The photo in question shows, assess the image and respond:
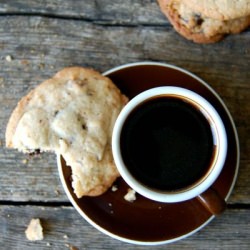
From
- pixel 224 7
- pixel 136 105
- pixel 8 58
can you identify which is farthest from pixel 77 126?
pixel 224 7

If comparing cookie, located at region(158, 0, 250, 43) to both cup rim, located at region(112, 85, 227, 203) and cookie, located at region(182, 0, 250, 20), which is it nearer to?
cookie, located at region(182, 0, 250, 20)

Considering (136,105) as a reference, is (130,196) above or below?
below

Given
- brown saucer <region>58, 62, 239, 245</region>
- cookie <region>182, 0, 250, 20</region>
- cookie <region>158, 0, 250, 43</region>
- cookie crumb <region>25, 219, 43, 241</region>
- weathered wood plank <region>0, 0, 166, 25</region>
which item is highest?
cookie <region>182, 0, 250, 20</region>

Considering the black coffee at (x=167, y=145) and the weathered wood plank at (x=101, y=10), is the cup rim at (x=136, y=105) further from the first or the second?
the weathered wood plank at (x=101, y=10)

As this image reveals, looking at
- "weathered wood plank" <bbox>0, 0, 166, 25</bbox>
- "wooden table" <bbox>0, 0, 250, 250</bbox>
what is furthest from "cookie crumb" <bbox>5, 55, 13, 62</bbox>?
"weathered wood plank" <bbox>0, 0, 166, 25</bbox>

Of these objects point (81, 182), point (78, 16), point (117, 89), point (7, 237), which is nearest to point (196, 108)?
point (117, 89)

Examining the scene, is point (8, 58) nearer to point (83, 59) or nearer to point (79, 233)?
point (83, 59)
